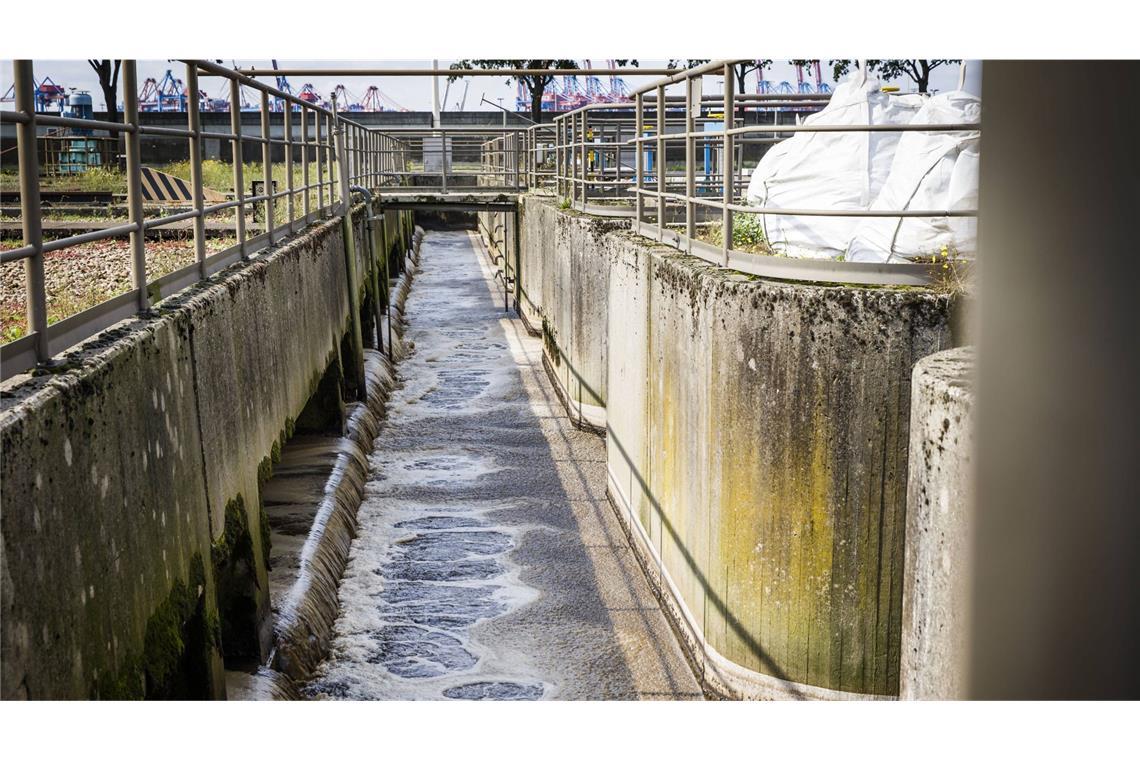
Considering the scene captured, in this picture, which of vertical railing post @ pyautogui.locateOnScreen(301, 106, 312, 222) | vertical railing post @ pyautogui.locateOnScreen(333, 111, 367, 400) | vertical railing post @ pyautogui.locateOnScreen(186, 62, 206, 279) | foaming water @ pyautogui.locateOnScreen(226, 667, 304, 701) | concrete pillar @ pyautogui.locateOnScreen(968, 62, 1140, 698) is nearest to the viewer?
concrete pillar @ pyautogui.locateOnScreen(968, 62, 1140, 698)

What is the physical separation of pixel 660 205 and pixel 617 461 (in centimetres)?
222

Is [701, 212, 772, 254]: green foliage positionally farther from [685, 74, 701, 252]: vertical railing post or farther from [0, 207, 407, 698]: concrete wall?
[0, 207, 407, 698]: concrete wall

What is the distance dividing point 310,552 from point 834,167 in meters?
4.06

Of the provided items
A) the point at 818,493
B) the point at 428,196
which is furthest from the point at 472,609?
the point at 428,196

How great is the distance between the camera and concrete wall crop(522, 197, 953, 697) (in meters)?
5.05

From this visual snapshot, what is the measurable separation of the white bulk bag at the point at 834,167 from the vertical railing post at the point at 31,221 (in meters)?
4.03

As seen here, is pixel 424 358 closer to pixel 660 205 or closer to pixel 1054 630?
pixel 660 205

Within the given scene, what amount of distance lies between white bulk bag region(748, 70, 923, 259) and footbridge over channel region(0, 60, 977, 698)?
0.31 m

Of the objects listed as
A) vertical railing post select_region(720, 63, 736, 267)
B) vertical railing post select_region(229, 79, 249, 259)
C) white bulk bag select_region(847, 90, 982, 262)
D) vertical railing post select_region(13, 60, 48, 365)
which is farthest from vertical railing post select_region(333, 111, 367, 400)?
vertical railing post select_region(13, 60, 48, 365)

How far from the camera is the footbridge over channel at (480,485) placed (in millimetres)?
3508

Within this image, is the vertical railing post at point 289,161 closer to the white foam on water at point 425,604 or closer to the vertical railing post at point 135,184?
the white foam on water at point 425,604

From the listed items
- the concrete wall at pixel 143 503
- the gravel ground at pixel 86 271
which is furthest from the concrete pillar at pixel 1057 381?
the gravel ground at pixel 86 271

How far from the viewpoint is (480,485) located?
10.9m

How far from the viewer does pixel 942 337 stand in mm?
4941
